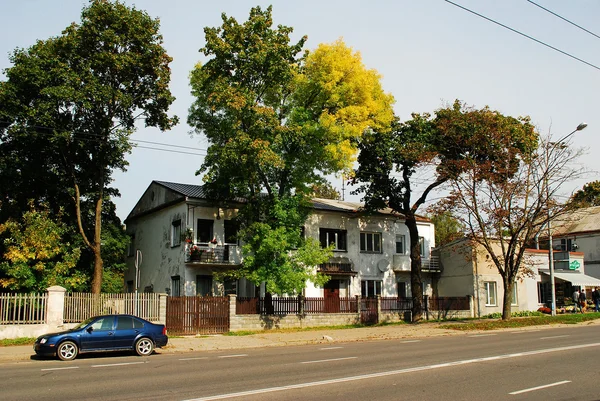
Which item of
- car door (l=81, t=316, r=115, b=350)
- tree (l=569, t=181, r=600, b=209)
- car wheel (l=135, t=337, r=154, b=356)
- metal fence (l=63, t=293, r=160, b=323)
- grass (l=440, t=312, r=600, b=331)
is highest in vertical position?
tree (l=569, t=181, r=600, b=209)

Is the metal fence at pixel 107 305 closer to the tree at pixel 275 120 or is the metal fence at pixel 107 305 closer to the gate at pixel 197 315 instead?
the gate at pixel 197 315

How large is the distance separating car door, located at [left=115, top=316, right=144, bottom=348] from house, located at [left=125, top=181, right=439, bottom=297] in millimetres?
11071

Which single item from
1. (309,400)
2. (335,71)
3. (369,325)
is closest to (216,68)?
(335,71)

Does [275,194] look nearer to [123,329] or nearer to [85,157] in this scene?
[85,157]

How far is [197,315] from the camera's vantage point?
26281 millimetres

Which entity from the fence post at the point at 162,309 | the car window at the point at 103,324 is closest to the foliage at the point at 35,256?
the fence post at the point at 162,309

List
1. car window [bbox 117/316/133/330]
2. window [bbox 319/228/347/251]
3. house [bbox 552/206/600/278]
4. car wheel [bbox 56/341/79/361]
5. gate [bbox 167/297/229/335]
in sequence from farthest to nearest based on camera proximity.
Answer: house [bbox 552/206/600/278] < window [bbox 319/228/347/251] < gate [bbox 167/297/229/335] < car window [bbox 117/316/133/330] < car wheel [bbox 56/341/79/361]

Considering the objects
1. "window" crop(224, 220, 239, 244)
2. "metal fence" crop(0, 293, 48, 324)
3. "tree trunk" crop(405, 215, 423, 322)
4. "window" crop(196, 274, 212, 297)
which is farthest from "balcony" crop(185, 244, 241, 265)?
"tree trunk" crop(405, 215, 423, 322)

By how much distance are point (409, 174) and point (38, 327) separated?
22.0 metres

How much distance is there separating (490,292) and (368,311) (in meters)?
12.1

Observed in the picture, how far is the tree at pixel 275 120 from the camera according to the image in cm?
2797

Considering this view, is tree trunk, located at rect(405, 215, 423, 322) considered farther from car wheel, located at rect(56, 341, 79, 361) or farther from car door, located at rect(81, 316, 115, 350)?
car wheel, located at rect(56, 341, 79, 361)

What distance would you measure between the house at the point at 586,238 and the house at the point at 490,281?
10216 mm

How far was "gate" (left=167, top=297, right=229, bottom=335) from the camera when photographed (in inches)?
1016
